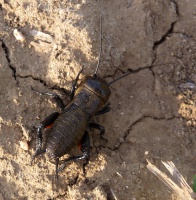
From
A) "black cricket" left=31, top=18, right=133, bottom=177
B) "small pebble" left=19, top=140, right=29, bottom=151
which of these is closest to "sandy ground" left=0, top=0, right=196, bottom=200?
"small pebble" left=19, top=140, right=29, bottom=151

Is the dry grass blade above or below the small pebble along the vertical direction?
below

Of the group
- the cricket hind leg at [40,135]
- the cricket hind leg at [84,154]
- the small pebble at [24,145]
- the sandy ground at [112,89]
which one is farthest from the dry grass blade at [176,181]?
the small pebble at [24,145]

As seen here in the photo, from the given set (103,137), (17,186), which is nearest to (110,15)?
(103,137)

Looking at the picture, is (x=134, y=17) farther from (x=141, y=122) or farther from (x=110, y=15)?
(x=141, y=122)

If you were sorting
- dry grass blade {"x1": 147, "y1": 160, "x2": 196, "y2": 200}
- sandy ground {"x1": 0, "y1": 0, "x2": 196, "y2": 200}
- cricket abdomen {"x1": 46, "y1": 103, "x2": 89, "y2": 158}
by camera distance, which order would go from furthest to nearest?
sandy ground {"x1": 0, "y1": 0, "x2": 196, "y2": 200} → cricket abdomen {"x1": 46, "y1": 103, "x2": 89, "y2": 158} → dry grass blade {"x1": 147, "y1": 160, "x2": 196, "y2": 200}

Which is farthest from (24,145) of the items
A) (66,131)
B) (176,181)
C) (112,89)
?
(176,181)

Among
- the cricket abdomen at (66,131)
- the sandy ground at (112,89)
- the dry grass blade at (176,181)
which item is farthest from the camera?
Result: the sandy ground at (112,89)

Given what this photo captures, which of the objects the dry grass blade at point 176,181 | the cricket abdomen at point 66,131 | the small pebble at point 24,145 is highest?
the cricket abdomen at point 66,131

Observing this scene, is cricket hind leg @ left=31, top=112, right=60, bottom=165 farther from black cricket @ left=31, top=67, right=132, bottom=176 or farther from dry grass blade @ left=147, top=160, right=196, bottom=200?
dry grass blade @ left=147, top=160, right=196, bottom=200

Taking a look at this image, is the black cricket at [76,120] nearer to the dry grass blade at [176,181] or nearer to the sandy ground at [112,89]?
the sandy ground at [112,89]
